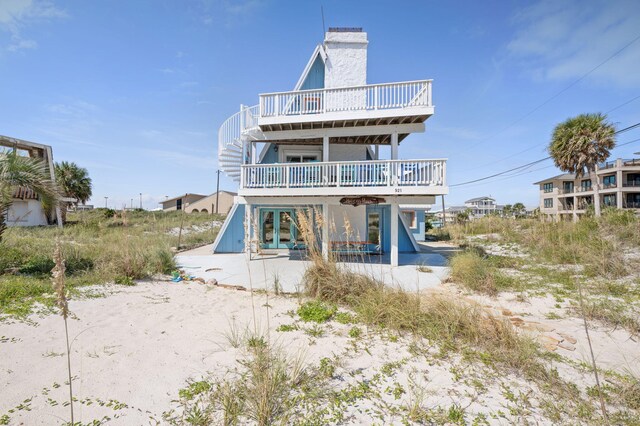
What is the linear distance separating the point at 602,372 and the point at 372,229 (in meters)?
10.5

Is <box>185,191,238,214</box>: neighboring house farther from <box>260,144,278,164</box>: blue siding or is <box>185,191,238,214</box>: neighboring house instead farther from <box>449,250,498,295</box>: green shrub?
<box>449,250,498,295</box>: green shrub

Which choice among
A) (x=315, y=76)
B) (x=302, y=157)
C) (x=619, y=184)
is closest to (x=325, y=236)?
(x=302, y=157)

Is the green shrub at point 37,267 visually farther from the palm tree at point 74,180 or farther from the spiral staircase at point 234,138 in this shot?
the palm tree at point 74,180

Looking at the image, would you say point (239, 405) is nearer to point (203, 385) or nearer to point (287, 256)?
point (203, 385)

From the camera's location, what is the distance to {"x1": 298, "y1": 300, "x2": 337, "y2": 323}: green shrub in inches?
181

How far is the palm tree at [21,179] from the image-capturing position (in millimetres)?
6758

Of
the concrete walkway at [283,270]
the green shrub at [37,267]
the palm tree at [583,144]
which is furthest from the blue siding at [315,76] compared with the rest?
the palm tree at [583,144]

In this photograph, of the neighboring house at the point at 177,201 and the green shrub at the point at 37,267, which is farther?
the neighboring house at the point at 177,201

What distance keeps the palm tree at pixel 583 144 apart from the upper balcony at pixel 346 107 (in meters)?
18.9

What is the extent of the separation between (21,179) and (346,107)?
9.80m

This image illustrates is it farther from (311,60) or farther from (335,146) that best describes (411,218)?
(311,60)

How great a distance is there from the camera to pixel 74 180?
2564cm

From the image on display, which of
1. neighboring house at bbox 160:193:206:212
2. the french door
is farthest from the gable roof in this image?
neighboring house at bbox 160:193:206:212

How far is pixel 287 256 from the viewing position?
469 inches
